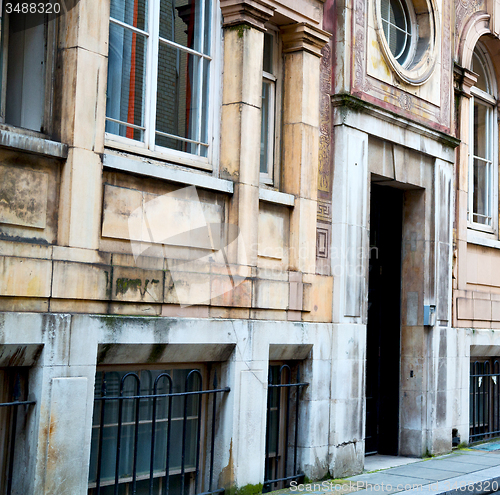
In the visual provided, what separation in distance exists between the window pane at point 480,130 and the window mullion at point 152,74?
298 inches

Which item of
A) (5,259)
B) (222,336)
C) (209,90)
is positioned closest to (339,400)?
(222,336)

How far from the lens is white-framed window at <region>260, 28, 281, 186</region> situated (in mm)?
8633

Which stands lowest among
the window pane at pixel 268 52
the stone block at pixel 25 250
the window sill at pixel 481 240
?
the stone block at pixel 25 250

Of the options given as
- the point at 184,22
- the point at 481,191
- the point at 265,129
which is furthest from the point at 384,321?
the point at 184,22

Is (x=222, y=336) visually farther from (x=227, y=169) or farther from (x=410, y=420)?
(x=410, y=420)

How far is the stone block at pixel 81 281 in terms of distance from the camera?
235 inches

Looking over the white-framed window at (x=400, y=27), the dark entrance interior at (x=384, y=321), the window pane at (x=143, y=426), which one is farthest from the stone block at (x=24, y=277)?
the white-framed window at (x=400, y=27)

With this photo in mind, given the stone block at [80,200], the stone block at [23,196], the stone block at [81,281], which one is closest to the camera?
the stone block at [23,196]

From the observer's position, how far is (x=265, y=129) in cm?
867

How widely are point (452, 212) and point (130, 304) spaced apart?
21.0 feet

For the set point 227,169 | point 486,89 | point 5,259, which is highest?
point 486,89

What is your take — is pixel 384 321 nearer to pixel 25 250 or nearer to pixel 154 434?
pixel 154 434

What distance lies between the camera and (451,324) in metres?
11.3

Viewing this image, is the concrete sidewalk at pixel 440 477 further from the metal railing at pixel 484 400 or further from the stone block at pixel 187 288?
the stone block at pixel 187 288
